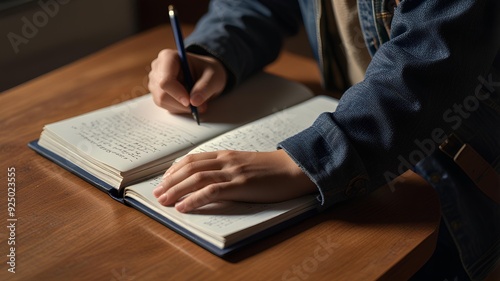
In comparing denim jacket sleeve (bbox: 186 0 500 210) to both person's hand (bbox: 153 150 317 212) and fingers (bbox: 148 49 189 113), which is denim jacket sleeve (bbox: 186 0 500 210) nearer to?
person's hand (bbox: 153 150 317 212)

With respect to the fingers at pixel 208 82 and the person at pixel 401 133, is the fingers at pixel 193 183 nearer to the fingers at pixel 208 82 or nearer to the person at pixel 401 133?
the person at pixel 401 133

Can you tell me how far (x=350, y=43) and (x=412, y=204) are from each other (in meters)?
0.40

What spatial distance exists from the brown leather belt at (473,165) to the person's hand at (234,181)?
27 centimetres

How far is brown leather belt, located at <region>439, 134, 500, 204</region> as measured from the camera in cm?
103

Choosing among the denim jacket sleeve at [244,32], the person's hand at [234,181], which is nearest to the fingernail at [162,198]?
the person's hand at [234,181]

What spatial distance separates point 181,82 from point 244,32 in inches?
7.8

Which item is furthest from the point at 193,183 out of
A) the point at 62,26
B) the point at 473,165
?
the point at 62,26

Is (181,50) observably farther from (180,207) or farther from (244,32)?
(180,207)

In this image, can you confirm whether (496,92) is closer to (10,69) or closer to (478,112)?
(478,112)

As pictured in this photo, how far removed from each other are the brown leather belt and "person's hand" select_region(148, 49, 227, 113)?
1.19 ft

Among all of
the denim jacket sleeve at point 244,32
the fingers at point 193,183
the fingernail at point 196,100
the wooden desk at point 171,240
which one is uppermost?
the denim jacket sleeve at point 244,32

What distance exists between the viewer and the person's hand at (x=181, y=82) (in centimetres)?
108

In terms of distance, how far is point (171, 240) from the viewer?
2.70 feet

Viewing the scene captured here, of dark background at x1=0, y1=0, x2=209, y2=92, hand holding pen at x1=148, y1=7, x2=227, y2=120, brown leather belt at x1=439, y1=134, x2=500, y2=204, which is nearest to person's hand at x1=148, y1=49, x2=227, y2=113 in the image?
hand holding pen at x1=148, y1=7, x2=227, y2=120
